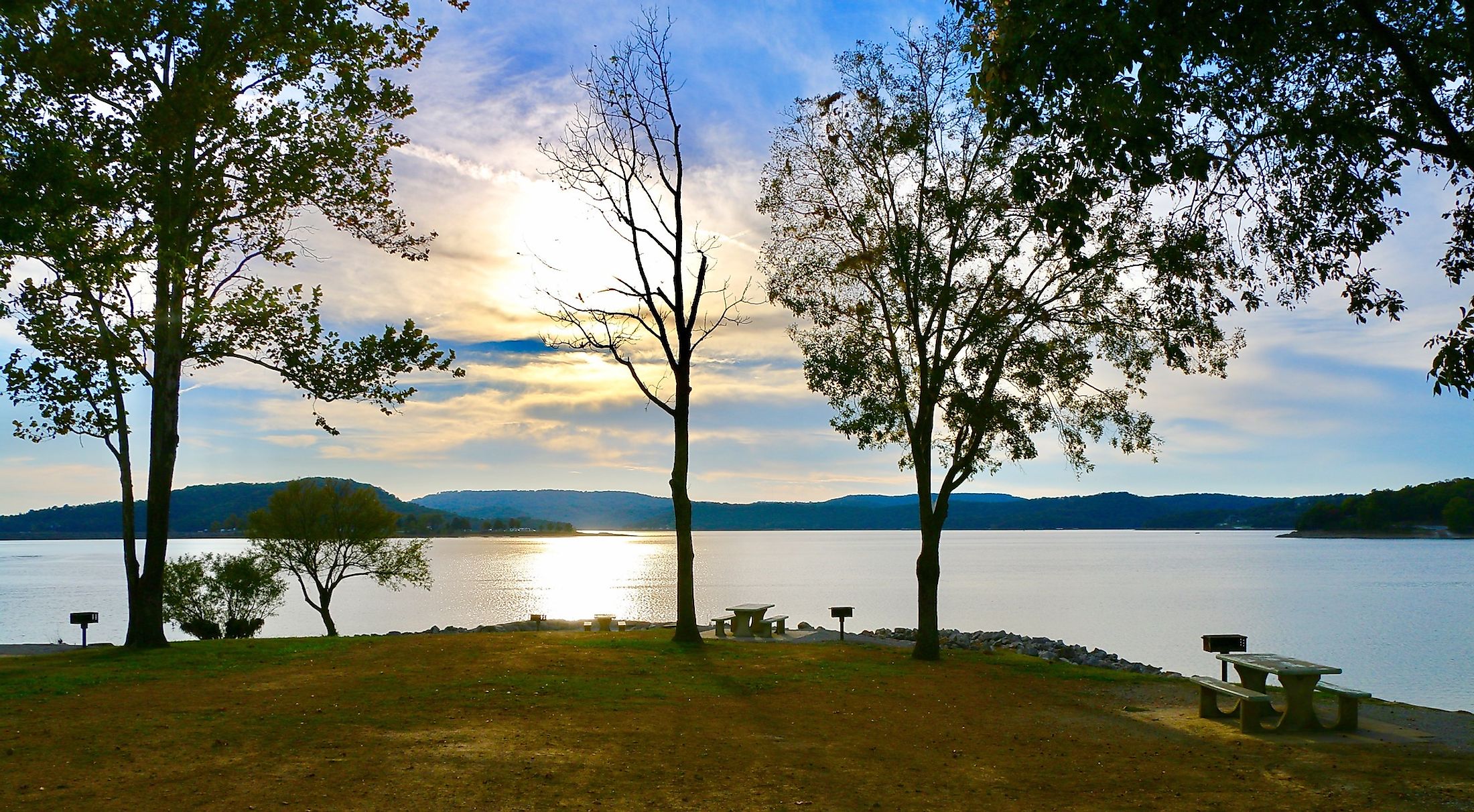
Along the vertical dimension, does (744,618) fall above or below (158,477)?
below

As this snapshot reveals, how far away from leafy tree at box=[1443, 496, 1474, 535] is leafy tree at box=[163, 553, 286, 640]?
163125 mm

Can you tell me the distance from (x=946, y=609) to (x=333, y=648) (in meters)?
47.6

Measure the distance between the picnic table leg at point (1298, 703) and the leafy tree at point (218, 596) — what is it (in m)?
33.2

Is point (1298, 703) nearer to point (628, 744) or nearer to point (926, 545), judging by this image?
point (628, 744)

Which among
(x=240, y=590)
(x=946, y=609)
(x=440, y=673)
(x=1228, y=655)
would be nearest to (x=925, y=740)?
(x=1228, y=655)

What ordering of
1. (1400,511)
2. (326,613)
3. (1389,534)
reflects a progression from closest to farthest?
(326,613) < (1400,511) < (1389,534)

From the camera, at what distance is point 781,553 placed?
178250mm

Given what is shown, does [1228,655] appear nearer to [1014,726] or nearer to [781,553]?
[1014,726]

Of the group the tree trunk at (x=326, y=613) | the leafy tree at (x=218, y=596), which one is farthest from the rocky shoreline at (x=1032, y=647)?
the leafy tree at (x=218, y=596)

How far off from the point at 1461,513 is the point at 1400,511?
69.4ft

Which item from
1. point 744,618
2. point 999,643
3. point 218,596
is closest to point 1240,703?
point 744,618

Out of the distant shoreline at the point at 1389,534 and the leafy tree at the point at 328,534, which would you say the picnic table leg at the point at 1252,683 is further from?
the distant shoreline at the point at 1389,534

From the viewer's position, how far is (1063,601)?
211 feet

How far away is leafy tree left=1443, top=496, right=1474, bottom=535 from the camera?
139m
